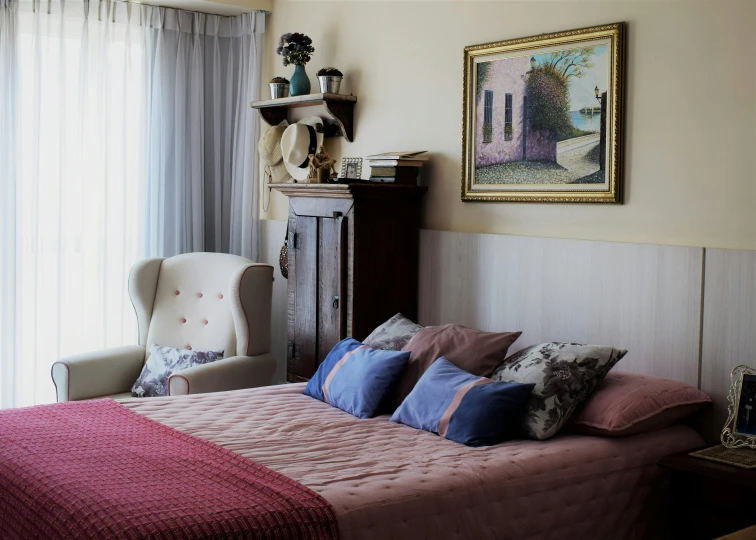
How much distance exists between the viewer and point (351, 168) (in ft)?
13.9

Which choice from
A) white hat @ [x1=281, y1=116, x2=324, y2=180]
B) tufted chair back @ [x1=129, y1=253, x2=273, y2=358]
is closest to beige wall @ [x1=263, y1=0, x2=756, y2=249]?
white hat @ [x1=281, y1=116, x2=324, y2=180]

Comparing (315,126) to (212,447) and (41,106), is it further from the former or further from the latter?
(212,447)

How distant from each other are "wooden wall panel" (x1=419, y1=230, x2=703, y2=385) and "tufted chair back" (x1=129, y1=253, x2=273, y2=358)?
799 millimetres

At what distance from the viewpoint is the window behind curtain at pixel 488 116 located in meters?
3.59

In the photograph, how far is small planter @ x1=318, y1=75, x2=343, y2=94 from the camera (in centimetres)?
421

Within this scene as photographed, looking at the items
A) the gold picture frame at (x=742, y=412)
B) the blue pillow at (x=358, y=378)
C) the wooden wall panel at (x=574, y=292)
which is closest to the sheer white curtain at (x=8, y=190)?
the blue pillow at (x=358, y=378)

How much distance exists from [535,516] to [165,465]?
1056mm

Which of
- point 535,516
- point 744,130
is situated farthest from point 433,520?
point 744,130

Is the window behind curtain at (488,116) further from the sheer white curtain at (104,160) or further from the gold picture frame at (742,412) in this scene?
the sheer white curtain at (104,160)

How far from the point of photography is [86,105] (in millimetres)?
4539

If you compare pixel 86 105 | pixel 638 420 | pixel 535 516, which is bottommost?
pixel 535 516

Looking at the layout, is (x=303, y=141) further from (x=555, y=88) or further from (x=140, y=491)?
(x=140, y=491)

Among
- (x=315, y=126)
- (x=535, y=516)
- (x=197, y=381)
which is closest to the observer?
(x=535, y=516)

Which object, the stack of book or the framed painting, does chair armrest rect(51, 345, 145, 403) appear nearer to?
the stack of book
